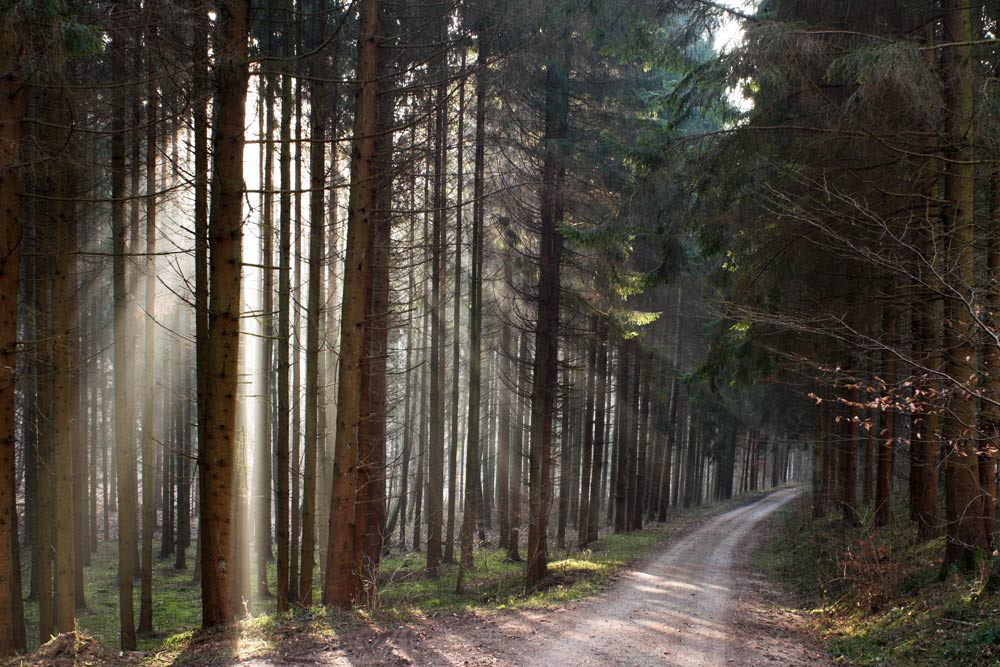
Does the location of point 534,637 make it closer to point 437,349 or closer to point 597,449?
point 437,349

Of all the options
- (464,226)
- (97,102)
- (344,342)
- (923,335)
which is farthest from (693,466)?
(97,102)

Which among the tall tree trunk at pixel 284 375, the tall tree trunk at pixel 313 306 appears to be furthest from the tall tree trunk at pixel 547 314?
the tall tree trunk at pixel 284 375

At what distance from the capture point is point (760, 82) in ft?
28.0

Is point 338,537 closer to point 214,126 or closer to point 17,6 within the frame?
point 214,126

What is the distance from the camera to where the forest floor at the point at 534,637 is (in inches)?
251

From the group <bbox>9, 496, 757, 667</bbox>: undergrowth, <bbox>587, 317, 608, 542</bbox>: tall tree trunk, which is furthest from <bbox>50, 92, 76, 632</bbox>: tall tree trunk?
<bbox>587, 317, 608, 542</bbox>: tall tree trunk

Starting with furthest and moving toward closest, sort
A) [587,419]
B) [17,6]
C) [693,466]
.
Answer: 1. [693,466]
2. [587,419]
3. [17,6]

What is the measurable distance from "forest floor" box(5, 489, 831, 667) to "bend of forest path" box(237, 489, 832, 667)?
2 centimetres

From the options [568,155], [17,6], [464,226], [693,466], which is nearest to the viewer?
[17,6]

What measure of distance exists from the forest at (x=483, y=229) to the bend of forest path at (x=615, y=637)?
0.91 ft

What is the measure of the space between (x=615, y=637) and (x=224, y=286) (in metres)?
6.08

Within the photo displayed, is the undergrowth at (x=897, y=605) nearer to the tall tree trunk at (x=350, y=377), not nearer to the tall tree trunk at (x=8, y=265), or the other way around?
the tall tree trunk at (x=350, y=377)

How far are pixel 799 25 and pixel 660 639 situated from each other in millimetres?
7761

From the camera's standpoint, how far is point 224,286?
23.6 ft
